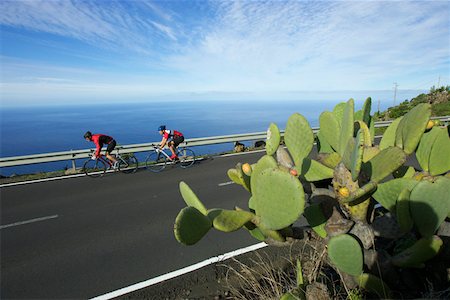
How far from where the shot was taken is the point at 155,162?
39.1 feet

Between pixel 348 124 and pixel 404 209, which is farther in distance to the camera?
pixel 348 124

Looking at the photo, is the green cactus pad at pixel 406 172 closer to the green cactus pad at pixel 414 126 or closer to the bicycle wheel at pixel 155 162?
the green cactus pad at pixel 414 126

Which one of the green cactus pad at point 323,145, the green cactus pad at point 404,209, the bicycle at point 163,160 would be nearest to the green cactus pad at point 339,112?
the green cactus pad at point 323,145

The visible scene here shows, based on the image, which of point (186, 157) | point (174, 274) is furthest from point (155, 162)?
point (174, 274)

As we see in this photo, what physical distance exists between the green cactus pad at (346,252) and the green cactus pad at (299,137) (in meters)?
0.68

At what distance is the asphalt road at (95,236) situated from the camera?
4.15 meters

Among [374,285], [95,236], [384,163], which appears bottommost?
[95,236]

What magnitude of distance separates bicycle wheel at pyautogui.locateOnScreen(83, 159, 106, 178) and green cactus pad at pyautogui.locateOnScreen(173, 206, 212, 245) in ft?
32.7

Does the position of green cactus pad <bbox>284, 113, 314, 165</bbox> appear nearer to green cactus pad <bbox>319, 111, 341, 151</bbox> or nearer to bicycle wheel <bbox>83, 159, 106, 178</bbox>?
green cactus pad <bbox>319, 111, 341, 151</bbox>

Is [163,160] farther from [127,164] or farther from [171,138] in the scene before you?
[127,164]

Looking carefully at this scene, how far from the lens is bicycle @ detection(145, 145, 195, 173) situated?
11308 mm

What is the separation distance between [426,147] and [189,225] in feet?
6.68

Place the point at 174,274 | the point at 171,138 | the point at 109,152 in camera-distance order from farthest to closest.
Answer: the point at 171,138 < the point at 109,152 < the point at 174,274

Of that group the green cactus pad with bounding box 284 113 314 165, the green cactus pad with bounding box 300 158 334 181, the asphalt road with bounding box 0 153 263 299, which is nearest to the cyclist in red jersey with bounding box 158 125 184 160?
the asphalt road with bounding box 0 153 263 299
